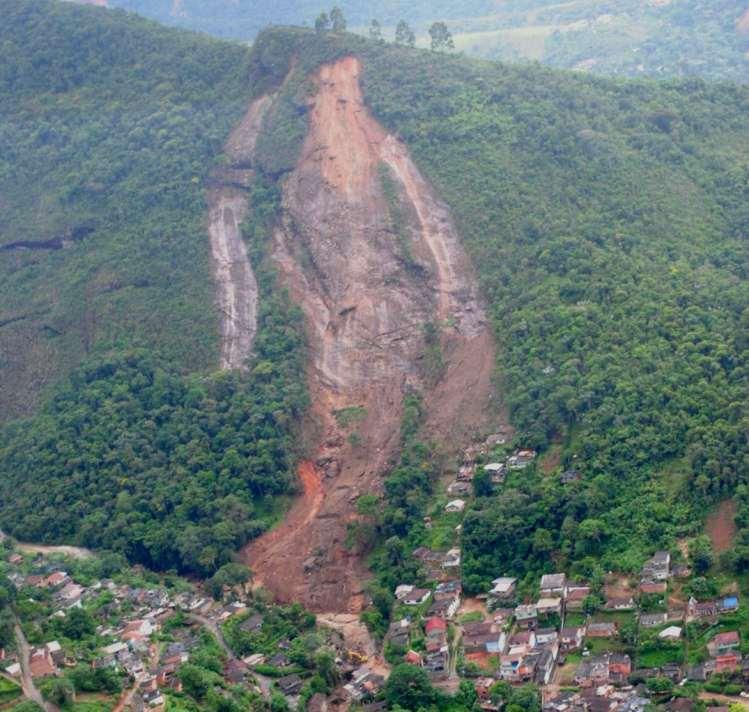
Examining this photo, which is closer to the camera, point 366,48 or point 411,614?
point 411,614

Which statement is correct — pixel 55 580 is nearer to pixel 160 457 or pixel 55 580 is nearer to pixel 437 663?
pixel 160 457

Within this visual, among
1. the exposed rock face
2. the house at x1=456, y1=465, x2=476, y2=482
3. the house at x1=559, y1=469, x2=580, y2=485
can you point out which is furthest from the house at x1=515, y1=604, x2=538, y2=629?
the exposed rock face

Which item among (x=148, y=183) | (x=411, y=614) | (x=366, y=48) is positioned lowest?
(x=411, y=614)

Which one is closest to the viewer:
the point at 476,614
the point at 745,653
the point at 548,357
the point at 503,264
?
the point at 745,653

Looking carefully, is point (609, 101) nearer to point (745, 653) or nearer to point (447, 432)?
point (447, 432)

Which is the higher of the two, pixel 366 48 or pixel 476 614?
pixel 366 48

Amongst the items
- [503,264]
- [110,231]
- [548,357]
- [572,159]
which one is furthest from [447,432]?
[110,231]
